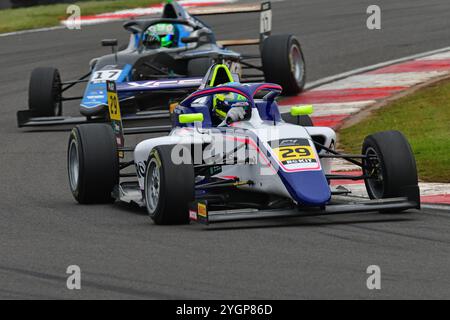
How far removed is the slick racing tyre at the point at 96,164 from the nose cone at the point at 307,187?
2159mm

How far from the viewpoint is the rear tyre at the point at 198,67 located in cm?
1836

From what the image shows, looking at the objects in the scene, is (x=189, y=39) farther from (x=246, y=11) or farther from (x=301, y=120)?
(x=301, y=120)

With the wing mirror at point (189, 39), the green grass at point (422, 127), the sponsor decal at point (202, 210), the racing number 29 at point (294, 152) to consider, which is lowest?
the green grass at point (422, 127)

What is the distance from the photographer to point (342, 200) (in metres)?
12.2

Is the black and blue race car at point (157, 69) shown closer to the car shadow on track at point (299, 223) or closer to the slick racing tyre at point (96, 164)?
the slick racing tyre at point (96, 164)

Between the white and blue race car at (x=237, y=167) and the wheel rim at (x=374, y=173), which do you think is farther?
the wheel rim at (x=374, y=173)

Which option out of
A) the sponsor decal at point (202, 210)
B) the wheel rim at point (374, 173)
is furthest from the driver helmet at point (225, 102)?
the sponsor decal at point (202, 210)

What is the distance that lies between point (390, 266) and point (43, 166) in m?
6.85

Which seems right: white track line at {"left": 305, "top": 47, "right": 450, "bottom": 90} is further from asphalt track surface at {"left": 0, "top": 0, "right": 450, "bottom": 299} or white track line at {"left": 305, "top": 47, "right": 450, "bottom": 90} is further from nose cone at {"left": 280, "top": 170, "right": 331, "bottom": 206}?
nose cone at {"left": 280, "top": 170, "right": 331, "bottom": 206}

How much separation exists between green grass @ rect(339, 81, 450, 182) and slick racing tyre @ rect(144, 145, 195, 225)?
10.6 feet

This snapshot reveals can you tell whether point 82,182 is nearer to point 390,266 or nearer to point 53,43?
point 390,266

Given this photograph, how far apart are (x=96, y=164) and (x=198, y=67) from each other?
6549 millimetres

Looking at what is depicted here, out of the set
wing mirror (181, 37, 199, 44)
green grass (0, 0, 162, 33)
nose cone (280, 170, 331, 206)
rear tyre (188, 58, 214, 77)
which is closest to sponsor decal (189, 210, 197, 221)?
nose cone (280, 170, 331, 206)

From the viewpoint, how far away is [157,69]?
1853 centimetres
